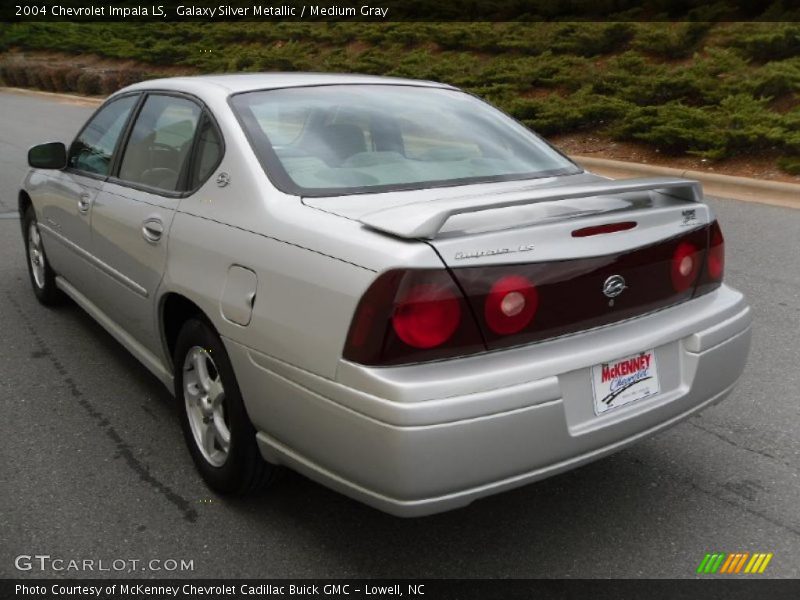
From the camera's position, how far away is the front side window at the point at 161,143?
3.54 metres

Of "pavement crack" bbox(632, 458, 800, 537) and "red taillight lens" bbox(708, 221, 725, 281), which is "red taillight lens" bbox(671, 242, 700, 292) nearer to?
"red taillight lens" bbox(708, 221, 725, 281)

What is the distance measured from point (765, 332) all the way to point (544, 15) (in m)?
14.5

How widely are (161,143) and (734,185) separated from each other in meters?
7.53

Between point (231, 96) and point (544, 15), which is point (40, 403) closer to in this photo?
point (231, 96)

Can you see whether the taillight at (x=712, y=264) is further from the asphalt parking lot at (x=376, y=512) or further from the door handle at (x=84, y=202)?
the door handle at (x=84, y=202)

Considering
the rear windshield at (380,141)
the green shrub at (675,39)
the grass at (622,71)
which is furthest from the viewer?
the green shrub at (675,39)

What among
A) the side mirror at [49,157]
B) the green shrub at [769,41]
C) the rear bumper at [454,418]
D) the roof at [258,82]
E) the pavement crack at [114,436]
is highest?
the green shrub at [769,41]

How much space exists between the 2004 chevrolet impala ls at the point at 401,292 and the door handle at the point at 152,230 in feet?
0.03

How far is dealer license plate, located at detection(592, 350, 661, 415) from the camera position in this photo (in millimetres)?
2596

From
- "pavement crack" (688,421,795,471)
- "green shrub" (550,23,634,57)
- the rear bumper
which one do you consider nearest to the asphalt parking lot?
"pavement crack" (688,421,795,471)

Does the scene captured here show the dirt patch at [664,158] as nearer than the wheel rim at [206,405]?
No

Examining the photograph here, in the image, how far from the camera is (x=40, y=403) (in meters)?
4.15

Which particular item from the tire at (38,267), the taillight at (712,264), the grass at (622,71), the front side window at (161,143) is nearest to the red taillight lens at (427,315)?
the taillight at (712,264)

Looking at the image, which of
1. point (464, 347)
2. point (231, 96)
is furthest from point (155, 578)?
point (231, 96)
